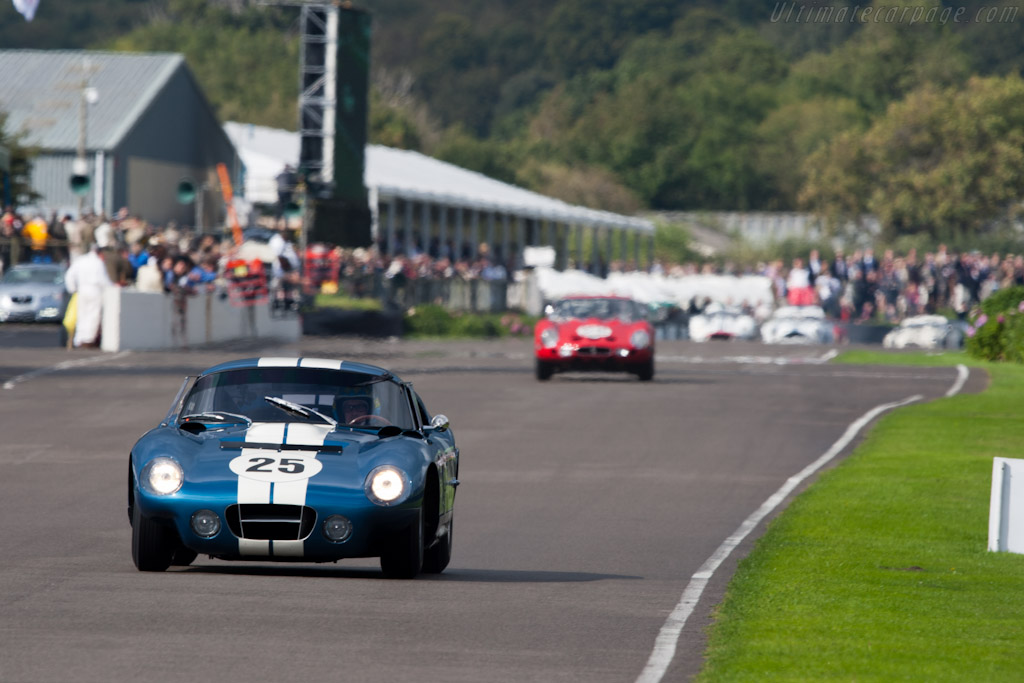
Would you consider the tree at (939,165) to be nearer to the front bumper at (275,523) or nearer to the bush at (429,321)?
the bush at (429,321)

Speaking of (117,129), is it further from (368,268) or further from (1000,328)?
(1000,328)

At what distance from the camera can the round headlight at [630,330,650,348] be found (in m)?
30.3

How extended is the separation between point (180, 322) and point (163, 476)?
26.5m

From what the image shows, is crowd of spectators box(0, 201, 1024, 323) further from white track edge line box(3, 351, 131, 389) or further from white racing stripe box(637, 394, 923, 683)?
white racing stripe box(637, 394, 923, 683)

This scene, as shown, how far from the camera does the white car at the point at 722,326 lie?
170 ft

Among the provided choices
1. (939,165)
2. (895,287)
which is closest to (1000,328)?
(895,287)

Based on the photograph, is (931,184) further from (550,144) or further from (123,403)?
(123,403)

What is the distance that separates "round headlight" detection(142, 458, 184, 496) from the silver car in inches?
1141

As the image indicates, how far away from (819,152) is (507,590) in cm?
8715

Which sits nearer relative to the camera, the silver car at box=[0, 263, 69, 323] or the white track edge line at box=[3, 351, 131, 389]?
the white track edge line at box=[3, 351, 131, 389]

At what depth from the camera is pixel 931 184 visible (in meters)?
89.9

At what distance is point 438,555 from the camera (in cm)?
1127

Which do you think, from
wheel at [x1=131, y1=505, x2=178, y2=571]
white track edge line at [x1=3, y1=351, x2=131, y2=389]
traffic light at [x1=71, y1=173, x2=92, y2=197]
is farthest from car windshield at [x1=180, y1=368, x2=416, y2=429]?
traffic light at [x1=71, y1=173, x2=92, y2=197]

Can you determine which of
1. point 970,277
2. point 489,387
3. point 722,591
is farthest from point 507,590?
point 970,277
